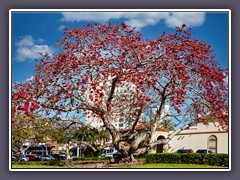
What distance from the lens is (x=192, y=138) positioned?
629cm

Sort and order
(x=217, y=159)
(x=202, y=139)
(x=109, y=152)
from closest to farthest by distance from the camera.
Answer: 1. (x=217, y=159)
2. (x=202, y=139)
3. (x=109, y=152)

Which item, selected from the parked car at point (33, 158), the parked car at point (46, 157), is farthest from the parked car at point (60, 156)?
the parked car at point (33, 158)

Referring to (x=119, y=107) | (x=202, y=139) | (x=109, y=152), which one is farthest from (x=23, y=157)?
(x=202, y=139)

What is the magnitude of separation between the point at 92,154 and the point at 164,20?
91.9 inches

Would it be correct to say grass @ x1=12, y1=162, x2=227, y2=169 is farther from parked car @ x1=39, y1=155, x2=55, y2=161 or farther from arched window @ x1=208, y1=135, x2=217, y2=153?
arched window @ x1=208, y1=135, x2=217, y2=153

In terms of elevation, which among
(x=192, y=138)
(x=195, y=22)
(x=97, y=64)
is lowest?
(x=192, y=138)

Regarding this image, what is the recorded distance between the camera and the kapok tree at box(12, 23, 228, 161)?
20.2 feet

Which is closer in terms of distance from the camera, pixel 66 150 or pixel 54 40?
pixel 54 40

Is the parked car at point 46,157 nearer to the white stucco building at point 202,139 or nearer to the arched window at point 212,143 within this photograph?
the white stucco building at point 202,139

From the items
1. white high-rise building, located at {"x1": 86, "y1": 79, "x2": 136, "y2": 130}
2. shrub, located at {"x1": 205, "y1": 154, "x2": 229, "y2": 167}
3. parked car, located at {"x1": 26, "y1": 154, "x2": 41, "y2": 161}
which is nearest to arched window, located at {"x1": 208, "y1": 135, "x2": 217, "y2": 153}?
shrub, located at {"x1": 205, "y1": 154, "x2": 229, "y2": 167}

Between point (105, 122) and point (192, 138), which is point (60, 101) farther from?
point (192, 138)

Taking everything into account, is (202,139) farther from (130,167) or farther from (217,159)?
(130,167)

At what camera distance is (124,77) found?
6.22 metres
